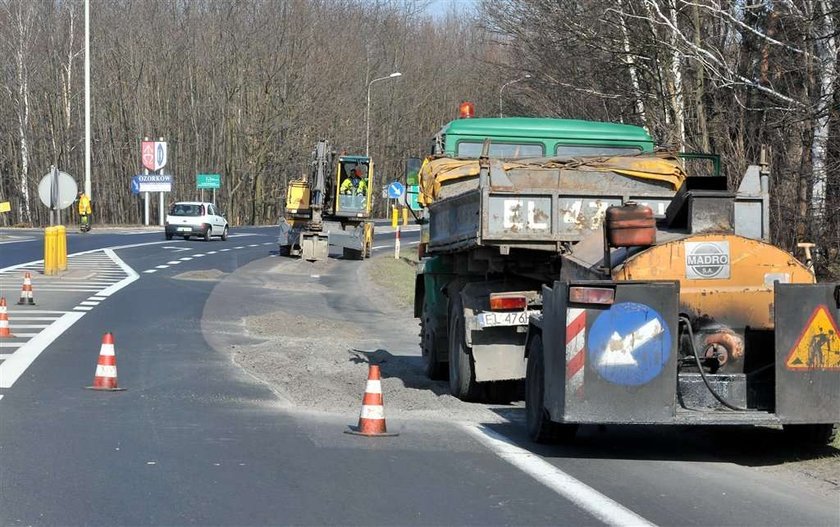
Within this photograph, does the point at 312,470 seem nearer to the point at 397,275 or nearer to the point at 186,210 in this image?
the point at 397,275

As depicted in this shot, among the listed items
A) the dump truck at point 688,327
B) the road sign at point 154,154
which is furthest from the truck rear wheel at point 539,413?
the road sign at point 154,154

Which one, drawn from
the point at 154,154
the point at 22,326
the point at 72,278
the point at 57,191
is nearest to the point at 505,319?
the point at 22,326

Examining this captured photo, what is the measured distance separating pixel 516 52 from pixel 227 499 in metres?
33.9

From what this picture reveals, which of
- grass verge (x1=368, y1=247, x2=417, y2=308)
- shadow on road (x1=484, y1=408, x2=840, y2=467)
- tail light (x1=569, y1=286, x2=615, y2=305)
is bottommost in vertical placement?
grass verge (x1=368, y1=247, x2=417, y2=308)

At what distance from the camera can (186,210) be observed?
5559 cm

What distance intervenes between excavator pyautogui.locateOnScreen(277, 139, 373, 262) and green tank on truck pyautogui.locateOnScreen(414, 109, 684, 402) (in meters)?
29.6

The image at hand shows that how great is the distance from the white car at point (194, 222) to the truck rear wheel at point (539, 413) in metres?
45.8

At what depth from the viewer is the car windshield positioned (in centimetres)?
5512

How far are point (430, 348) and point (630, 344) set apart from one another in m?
6.01

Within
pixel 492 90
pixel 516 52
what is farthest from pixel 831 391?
pixel 492 90

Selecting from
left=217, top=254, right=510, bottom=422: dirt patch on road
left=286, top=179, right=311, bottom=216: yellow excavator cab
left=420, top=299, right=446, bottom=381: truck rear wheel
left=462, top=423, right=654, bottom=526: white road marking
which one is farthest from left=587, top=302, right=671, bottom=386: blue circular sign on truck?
left=286, top=179, right=311, bottom=216: yellow excavator cab

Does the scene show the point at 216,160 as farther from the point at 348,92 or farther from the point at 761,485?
the point at 761,485

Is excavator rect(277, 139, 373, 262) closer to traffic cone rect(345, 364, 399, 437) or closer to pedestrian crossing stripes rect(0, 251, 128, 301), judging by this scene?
pedestrian crossing stripes rect(0, 251, 128, 301)

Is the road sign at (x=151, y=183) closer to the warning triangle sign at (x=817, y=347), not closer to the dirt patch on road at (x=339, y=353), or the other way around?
the dirt patch on road at (x=339, y=353)
